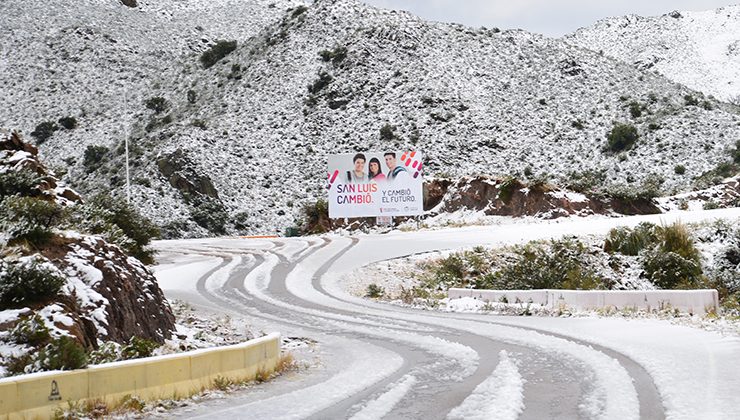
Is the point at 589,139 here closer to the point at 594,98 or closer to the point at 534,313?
the point at 594,98

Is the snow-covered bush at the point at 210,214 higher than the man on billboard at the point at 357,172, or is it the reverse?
the man on billboard at the point at 357,172

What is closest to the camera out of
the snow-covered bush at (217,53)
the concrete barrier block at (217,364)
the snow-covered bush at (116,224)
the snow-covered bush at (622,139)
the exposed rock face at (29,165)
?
the concrete barrier block at (217,364)

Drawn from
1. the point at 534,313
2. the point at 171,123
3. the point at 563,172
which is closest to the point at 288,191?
the point at 171,123

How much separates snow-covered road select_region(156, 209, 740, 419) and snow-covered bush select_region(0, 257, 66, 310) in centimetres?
258

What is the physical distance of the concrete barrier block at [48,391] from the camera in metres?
6.53

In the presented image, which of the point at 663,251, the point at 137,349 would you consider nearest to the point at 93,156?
the point at 663,251

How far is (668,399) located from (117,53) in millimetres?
97617

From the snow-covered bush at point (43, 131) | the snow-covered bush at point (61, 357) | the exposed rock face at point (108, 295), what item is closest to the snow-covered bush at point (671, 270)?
the exposed rock face at point (108, 295)

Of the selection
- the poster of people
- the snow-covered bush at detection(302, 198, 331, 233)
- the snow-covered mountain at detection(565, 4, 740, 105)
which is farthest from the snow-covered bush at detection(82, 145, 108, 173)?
the snow-covered mountain at detection(565, 4, 740, 105)

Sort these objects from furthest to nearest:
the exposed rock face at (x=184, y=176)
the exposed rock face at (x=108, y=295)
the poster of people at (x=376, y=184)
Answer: the exposed rock face at (x=184, y=176), the poster of people at (x=376, y=184), the exposed rock face at (x=108, y=295)

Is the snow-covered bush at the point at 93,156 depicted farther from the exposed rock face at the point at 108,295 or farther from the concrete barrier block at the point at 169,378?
the concrete barrier block at the point at 169,378

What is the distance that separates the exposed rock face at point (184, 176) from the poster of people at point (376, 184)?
2138cm

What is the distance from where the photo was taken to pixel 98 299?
9.91m

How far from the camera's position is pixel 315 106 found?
3044 inches
